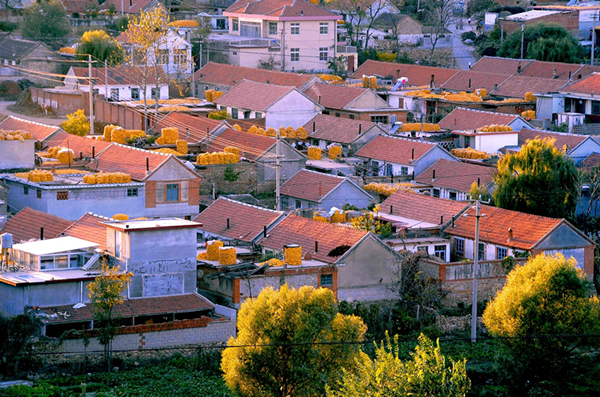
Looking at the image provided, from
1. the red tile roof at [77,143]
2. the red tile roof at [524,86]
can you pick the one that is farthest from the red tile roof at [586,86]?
the red tile roof at [77,143]

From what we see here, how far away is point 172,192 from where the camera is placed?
154ft

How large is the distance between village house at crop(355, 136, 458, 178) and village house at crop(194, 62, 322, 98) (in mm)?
13674

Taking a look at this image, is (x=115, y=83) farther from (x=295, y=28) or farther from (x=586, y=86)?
(x=586, y=86)

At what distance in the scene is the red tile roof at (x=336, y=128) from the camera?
6012 centimetres

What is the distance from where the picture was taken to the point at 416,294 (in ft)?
128

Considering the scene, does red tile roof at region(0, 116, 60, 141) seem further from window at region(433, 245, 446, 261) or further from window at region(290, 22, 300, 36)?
window at region(290, 22, 300, 36)

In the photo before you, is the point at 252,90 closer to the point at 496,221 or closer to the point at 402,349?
the point at 496,221

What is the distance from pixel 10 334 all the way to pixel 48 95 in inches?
1548

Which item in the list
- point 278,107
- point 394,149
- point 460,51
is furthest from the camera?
point 460,51

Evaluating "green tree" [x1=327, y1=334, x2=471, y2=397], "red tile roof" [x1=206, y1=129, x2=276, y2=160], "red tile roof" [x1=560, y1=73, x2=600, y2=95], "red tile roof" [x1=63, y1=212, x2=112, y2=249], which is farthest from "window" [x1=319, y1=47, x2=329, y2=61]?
"green tree" [x1=327, y1=334, x2=471, y2=397]

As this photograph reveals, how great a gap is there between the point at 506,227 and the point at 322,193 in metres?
8.72

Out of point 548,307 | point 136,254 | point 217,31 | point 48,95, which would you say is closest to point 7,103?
point 48,95

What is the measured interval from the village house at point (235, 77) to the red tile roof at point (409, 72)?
8400 millimetres

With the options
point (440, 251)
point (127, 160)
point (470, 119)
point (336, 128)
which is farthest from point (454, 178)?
point (127, 160)
